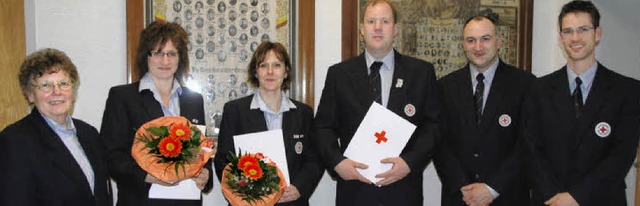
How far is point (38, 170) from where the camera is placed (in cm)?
210

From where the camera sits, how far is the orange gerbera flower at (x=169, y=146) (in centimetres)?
237

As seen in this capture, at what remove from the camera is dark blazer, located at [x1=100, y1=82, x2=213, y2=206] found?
257cm

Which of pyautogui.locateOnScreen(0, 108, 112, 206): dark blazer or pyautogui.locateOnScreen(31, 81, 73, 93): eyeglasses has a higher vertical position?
pyautogui.locateOnScreen(31, 81, 73, 93): eyeglasses

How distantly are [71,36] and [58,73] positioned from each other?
51.0 inches

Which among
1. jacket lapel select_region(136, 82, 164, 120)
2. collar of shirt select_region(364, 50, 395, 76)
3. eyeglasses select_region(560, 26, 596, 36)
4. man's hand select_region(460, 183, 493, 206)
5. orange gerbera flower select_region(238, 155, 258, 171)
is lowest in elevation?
man's hand select_region(460, 183, 493, 206)

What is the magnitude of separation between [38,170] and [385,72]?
1779 millimetres

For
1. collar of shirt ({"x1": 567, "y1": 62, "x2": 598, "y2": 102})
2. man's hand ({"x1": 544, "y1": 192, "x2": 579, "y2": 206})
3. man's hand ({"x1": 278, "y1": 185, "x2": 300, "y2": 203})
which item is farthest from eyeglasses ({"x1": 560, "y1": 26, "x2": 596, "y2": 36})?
man's hand ({"x1": 278, "y1": 185, "x2": 300, "y2": 203})

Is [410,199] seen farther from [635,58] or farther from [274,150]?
[635,58]

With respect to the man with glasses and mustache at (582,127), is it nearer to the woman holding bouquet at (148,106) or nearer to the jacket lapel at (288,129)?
the jacket lapel at (288,129)

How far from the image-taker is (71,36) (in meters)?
3.41

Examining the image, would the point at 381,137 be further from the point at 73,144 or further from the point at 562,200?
the point at 73,144

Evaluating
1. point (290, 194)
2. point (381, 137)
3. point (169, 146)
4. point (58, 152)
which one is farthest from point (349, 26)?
point (58, 152)

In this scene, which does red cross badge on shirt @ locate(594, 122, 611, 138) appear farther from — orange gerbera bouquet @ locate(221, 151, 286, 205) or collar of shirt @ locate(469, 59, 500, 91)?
orange gerbera bouquet @ locate(221, 151, 286, 205)

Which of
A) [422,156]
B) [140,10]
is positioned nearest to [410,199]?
[422,156]
